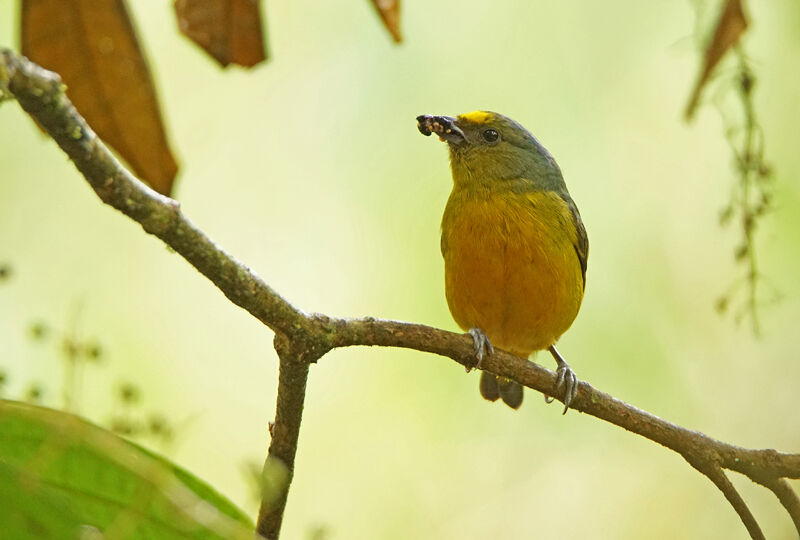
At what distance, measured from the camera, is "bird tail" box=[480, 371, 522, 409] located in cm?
485

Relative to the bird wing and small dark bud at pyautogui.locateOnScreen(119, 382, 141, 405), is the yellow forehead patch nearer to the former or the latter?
the bird wing

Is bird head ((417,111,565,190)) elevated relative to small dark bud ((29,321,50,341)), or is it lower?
elevated

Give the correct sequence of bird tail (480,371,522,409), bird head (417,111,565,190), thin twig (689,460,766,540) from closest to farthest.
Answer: thin twig (689,460,766,540) → bird head (417,111,565,190) → bird tail (480,371,522,409)

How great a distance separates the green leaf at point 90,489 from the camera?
3.73 feet

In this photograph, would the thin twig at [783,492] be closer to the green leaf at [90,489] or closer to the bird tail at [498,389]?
the green leaf at [90,489]

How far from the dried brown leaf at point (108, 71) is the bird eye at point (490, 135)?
106 inches

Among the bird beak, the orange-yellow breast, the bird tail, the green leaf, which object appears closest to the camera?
the green leaf

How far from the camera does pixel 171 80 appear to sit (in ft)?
22.2

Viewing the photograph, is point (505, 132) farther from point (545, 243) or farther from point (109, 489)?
point (109, 489)

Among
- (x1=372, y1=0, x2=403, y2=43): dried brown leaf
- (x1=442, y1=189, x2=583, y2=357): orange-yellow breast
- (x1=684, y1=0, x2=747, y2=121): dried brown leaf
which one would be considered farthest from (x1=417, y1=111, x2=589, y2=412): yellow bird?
(x1=372, y1=0, x2=403, y2=43): dried brown leaf

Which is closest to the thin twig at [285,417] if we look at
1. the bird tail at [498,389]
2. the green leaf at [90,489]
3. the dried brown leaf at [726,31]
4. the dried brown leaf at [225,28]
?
the dried brown leaf at [225,28]

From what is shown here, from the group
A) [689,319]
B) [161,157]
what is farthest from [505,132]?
[689,319]

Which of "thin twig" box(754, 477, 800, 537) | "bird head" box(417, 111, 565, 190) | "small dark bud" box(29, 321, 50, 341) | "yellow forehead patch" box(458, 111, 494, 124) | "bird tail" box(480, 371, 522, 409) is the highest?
"yellow forehead patch" box(458, 111, 494, 124)

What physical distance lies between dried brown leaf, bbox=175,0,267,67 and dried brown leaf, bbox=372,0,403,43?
271mm
